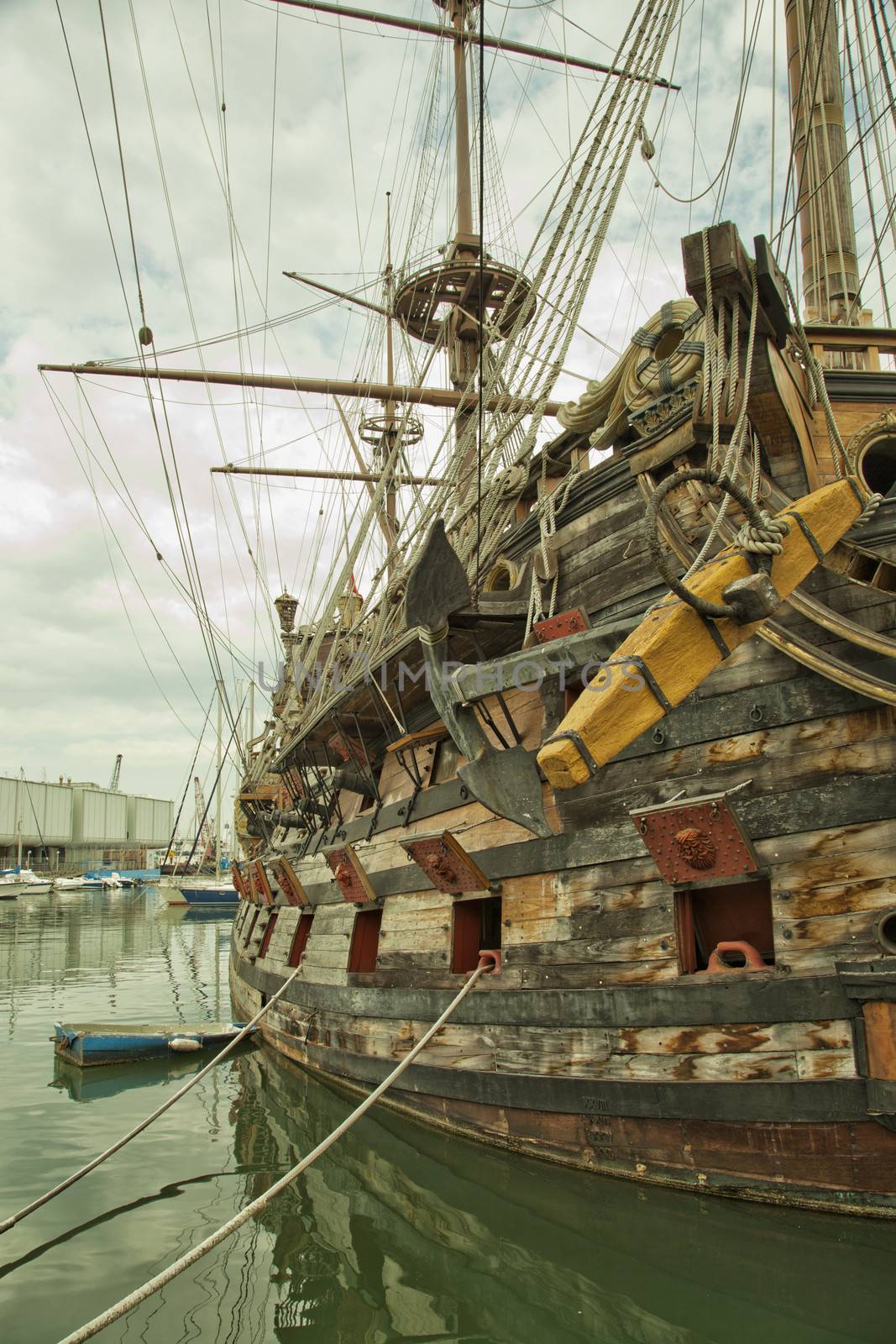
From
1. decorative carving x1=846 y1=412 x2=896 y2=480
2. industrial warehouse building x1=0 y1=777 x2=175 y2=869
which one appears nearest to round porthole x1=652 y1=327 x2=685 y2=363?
decorative carving x1=846 y1=412 x2=896 y2=480

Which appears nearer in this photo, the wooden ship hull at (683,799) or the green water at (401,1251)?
the green water at (401,1251)

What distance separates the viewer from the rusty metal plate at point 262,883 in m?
14.3

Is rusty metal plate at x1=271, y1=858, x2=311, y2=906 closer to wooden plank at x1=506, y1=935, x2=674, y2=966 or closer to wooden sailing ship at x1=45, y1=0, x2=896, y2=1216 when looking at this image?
wooden sailing ship at x1=45, y1=0, x2=896, y2=1216

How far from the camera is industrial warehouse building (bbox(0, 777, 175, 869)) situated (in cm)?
8281

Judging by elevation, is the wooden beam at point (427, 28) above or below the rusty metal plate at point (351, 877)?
above

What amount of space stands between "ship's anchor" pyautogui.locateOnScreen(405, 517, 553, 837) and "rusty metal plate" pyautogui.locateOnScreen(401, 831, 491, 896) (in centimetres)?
70

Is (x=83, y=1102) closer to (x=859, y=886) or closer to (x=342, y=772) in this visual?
(x=342, y=772)

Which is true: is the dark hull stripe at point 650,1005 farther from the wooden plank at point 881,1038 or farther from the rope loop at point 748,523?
the rope loop at point 748,523

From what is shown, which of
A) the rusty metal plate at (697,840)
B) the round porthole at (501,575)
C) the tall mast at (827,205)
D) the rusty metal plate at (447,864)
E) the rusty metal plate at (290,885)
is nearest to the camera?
the rusty metal plate at (697,840)

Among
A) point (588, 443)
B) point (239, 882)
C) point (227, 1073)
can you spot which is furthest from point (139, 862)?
point (588, 443)

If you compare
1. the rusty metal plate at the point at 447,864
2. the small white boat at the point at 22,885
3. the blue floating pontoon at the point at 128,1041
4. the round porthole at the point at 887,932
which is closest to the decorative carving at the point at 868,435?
the round porthole at the point at 887,932

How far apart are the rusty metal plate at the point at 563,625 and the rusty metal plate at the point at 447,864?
5.70 feet

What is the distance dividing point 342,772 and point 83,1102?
15.4 feet

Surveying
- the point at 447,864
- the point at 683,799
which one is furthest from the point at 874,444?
the point at 447,864
